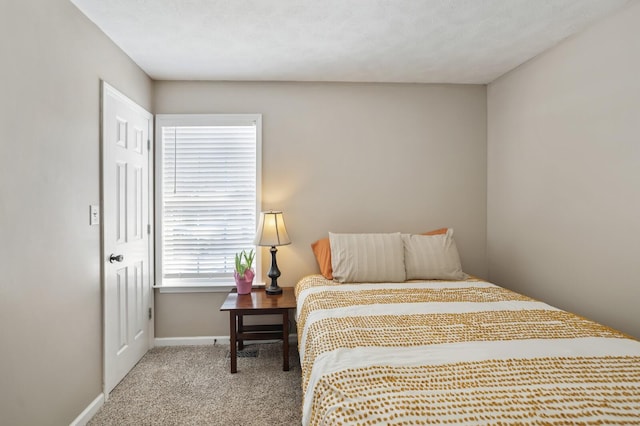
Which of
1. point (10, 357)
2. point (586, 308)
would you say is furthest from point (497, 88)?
point (10, 357)

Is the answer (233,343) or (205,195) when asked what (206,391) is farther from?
(205,195)

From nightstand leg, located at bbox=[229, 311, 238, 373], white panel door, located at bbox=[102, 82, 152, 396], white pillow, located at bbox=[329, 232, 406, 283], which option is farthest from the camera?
white pillow, located at bbox=[329, 232, 406, 283]

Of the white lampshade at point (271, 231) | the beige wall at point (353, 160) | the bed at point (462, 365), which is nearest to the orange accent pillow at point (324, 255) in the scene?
the beige wall at point (353, 160)

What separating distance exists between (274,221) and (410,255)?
119cm

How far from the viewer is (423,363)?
5.00ft

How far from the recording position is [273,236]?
313 cm

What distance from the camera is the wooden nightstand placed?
2.84 meters

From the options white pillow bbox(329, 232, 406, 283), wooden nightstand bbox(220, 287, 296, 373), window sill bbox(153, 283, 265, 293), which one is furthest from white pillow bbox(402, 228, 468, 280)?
window sill bbox(153, 283, 265, 293)

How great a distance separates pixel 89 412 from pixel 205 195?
1812 millimetres

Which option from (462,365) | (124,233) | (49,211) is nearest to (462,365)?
(462,365)

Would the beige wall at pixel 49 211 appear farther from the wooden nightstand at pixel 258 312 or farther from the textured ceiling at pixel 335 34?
the wooden nightstand at pixel 258 312

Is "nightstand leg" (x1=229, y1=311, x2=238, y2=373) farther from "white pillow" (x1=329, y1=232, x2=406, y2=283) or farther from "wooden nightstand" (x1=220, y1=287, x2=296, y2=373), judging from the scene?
"white pillow" (x1=329, y1=232, x2=406, y2=283)

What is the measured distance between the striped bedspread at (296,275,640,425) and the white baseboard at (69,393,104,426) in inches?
54.2

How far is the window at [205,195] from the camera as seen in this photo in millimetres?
3369
